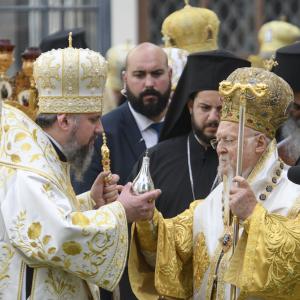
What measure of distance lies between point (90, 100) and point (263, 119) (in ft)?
2.79

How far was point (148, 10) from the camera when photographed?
16000mm

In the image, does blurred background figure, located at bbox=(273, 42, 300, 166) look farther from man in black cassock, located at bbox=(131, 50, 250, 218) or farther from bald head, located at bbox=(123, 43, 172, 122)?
bald head, located at bbox=(123, 43, 172, 122)

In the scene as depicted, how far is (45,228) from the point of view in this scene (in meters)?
6.94

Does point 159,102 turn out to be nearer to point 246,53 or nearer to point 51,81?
point 51,81

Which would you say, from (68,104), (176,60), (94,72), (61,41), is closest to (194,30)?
(176,60)

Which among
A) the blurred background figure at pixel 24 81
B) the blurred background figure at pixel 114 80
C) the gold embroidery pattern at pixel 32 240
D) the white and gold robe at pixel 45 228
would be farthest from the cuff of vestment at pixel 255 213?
the blurred background figure at pixel 114 80

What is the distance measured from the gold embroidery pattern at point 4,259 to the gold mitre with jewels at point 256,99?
1206 millimetres

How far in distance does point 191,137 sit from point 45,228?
77.9 inches

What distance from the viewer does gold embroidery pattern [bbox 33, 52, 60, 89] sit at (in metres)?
7.39

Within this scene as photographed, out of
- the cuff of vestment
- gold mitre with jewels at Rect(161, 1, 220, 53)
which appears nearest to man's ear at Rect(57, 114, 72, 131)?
the cuff of vestment

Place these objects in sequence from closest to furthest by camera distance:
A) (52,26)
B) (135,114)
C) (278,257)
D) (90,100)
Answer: (278,257), (90,100), (135,114), (52,26)

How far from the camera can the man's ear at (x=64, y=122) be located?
7.27 meters

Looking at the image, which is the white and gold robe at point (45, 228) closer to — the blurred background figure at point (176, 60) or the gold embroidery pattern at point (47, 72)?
the gold embroidery pattern at point (47, 72)

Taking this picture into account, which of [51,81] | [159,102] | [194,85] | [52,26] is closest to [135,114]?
[159,102]
